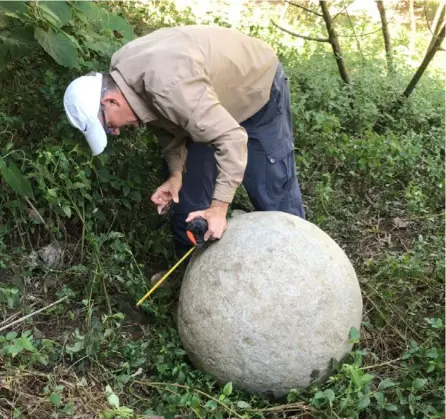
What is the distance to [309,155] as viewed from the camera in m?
5.47

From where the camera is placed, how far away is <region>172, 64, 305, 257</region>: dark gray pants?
3725 mm

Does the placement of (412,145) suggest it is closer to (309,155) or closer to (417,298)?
(309,155)

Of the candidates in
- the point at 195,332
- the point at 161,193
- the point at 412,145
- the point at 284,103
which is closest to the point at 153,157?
the point at 161,193

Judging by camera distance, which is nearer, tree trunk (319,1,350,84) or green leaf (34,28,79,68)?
green leaf (34,28,79,68)

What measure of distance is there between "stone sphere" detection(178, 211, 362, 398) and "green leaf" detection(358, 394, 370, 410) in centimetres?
28

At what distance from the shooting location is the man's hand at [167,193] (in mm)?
3591

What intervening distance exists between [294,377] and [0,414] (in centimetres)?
144

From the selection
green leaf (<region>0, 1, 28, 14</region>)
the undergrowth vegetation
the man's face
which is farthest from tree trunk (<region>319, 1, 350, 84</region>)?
the man's face

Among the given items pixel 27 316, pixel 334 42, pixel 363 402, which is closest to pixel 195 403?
pixel 363 402

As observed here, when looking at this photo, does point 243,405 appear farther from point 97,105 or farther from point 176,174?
point 97,105

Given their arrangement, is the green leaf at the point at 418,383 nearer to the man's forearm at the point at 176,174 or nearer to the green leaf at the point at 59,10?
the man's forearm at the point at 176,174

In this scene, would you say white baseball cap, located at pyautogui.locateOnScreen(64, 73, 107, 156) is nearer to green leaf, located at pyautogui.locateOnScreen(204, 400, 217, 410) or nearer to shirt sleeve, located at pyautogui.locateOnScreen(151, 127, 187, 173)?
shirt sleeve, located at pyautogui.locateOnScreen(151, 127, 187, 173)

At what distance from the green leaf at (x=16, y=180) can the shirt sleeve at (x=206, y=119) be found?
99 centimetres

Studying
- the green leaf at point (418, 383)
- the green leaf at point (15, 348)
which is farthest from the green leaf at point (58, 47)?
the green leaf at point (418, 383)
